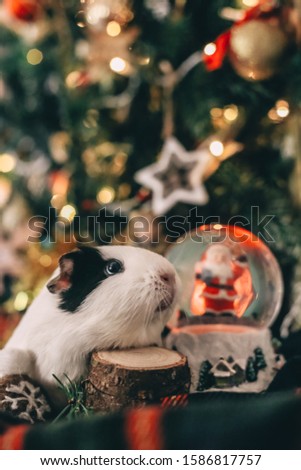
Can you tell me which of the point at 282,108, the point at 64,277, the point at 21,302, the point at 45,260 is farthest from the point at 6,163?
the point at 64,277

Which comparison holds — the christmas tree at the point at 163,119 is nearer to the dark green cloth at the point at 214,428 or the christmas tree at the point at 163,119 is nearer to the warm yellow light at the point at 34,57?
the warm yellow light at the point at 34,57

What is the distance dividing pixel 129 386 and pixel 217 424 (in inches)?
4.3

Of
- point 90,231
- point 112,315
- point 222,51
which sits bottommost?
point 90,231

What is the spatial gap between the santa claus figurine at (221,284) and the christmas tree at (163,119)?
0.29 meters

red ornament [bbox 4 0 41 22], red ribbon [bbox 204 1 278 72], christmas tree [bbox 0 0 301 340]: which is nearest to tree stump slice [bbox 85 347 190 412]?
christmas tree [bbox 0 0 301 340]

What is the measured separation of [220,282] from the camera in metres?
0.62

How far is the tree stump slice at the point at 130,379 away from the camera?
19.4 inches

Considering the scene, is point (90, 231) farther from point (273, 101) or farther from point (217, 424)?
point (217, 424)

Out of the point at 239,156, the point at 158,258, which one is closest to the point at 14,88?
the point at 239,156

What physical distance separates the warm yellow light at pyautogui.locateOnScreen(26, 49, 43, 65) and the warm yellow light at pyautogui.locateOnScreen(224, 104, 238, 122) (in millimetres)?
455

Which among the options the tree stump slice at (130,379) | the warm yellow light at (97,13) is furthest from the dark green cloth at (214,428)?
the warm yellow light at (97,13)

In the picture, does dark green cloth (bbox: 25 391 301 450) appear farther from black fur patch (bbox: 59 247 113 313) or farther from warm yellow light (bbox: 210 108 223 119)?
warm yellow light (bbox: 210 108 223 119)

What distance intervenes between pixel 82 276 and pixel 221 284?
0.17 m

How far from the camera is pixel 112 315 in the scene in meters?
0.51
